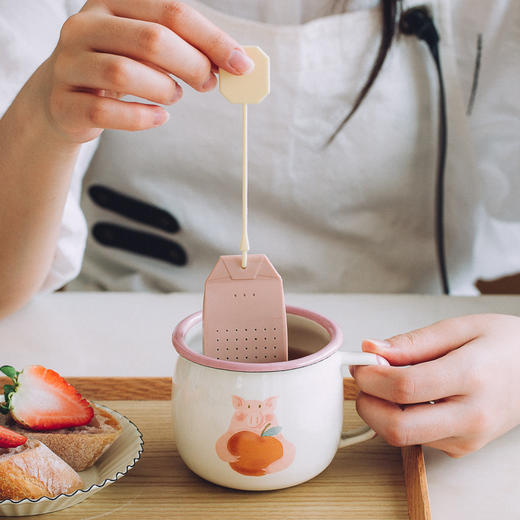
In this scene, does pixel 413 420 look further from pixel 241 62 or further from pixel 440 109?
pixel 440 109

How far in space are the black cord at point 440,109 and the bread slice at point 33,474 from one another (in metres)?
0.79

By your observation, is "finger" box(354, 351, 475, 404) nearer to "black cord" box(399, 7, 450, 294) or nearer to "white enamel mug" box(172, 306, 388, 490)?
"white enamel mug" box(172, 306, 388, 490)

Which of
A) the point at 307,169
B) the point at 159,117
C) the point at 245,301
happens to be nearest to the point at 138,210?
the point at 307,169

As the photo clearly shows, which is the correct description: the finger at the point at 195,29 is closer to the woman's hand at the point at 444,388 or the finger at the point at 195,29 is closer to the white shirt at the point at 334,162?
the woman's hand at the point at 444,388

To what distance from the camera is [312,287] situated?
1125mm

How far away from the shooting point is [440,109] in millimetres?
1026

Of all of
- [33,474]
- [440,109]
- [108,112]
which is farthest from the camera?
[440,109]

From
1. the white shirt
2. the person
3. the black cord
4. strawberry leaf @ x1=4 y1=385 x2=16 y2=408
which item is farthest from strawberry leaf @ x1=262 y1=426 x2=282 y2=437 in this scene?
the black cord

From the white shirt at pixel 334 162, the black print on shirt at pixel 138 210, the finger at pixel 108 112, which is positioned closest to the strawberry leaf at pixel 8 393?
the finger at pixel 108 112

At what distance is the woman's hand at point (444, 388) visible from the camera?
495 millimetres

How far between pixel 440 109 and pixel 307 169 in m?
0.24

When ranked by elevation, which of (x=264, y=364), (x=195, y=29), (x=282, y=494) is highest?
(x=195, y=29)

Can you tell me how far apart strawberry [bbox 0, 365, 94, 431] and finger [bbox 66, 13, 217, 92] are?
0.27m

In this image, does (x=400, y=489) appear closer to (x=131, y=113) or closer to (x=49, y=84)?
(x=131, y=113)
